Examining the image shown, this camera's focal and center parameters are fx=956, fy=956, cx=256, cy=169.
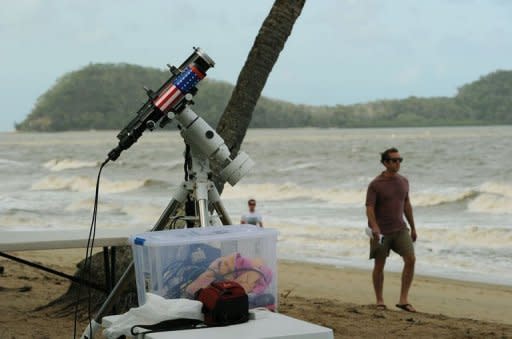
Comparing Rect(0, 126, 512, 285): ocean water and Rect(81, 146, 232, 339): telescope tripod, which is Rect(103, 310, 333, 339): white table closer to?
Rect(81, 146, 232, 339): telescope tripod

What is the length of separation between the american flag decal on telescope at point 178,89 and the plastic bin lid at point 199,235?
555mm

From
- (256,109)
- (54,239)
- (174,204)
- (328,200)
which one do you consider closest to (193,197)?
(174,204)

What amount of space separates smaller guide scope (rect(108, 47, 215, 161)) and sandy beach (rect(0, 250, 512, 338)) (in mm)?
2959

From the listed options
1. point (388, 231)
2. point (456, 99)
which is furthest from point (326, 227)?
point (456, 99)

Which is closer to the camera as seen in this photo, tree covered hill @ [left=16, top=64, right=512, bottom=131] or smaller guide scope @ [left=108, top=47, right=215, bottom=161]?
smaller guide scope @ [left=108, top=47, right=215, bottom=161]

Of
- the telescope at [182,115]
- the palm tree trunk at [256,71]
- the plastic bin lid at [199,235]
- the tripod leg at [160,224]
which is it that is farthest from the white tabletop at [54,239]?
the palm tree trunk at [256,71]

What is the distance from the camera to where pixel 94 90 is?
120812 millimetres

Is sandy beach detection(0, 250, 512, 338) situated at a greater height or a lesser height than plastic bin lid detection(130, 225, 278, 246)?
lesser

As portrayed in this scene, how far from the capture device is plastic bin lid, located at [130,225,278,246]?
12.9 ft

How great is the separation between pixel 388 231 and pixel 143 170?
43.5 m

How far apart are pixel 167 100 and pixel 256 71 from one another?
12.1 ft

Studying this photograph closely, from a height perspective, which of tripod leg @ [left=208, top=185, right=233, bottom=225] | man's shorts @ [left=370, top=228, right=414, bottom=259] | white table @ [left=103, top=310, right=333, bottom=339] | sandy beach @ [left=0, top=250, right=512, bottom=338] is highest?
tripod leg @ [left=208, top=185, right=233, bottom=225]

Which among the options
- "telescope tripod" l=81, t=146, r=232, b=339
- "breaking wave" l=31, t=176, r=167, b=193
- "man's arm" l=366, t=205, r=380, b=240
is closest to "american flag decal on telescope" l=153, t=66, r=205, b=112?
"telescope tripod" l=81, t=146, r=232, b=339

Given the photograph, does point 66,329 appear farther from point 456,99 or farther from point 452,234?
point 456,99
